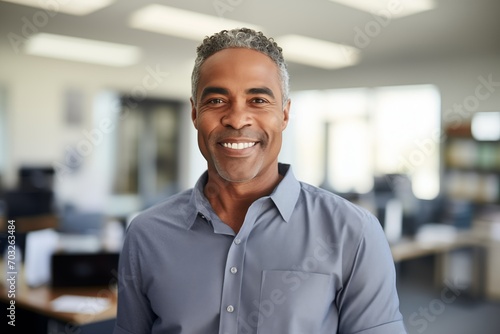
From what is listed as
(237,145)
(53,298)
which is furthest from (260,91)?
(53,298)

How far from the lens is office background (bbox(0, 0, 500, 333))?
5.53 meters

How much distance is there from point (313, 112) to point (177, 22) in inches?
91.7

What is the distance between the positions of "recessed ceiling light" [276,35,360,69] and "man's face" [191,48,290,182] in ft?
16.7

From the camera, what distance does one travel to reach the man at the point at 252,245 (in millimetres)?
1106

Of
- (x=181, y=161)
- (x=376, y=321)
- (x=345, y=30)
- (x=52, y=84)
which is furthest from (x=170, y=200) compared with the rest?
(x=181, y=161)

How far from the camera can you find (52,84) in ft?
23.7

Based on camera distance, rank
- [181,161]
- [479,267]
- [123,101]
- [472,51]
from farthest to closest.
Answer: [181,161] < [123,101] < [472,51] < [479,267]

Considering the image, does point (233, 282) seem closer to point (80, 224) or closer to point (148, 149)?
point (80, 224)

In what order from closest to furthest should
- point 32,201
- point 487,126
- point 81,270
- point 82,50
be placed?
1. point 81,270
2. point 32,201
3. point 487,126
4. point 82,50

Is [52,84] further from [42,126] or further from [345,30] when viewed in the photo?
[345,30]

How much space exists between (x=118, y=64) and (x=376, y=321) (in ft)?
22.4

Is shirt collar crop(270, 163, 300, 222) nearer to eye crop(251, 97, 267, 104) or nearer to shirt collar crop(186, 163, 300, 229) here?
shirt collar crop(186, 163, 300, 229)

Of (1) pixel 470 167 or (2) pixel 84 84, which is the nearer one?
(1) pixel 470 167

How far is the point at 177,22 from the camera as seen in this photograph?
5.70 meters
